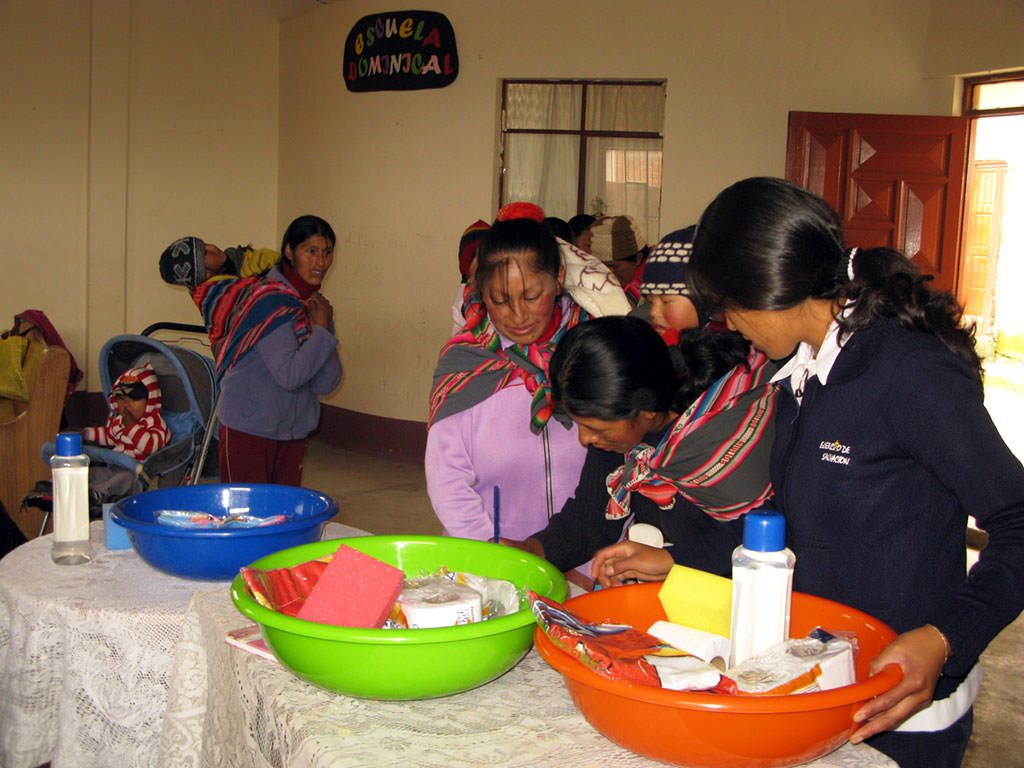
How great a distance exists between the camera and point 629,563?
4.34 feet

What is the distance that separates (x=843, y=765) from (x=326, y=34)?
614 cm

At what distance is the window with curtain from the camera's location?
5.45 meters

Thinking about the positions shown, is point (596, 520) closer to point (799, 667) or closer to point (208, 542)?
point (208, 542)

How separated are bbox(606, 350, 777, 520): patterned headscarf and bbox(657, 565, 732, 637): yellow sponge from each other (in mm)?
310

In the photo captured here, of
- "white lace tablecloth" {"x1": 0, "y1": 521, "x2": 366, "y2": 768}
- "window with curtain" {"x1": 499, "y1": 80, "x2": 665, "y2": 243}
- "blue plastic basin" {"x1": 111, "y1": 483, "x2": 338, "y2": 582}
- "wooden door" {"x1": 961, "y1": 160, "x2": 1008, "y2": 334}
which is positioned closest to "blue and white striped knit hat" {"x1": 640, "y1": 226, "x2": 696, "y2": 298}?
"blue plastic basin" {"x1": 111, "y1": 483, "x2": 338, "y2": 582}

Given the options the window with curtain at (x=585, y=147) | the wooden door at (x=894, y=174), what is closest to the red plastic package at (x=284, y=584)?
the wooden door at (x=894, y=174)

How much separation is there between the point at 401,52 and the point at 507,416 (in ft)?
14.6

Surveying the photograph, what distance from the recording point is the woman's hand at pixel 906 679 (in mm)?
877

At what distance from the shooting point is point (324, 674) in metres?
1.01

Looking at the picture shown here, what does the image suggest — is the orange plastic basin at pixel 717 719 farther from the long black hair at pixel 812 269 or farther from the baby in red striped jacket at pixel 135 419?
the baby in red striped jacket at pixel 135 419

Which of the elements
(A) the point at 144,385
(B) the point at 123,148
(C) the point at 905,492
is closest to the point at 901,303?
(C) the point at 905,492

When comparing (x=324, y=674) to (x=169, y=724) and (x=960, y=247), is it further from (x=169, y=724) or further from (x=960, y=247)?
(x=960, y=247)

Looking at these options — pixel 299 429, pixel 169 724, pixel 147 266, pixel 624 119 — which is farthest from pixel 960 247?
pixel 147 266

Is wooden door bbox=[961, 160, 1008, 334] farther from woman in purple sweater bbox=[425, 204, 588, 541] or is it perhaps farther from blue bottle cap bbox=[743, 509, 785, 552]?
blue bottle cap bbox=[743, 509, 785, 552]
